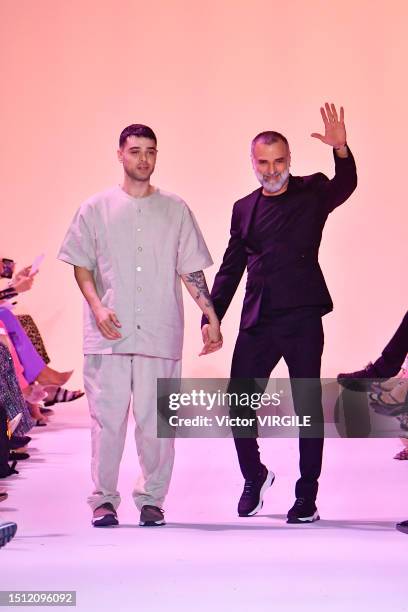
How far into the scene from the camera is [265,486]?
12.0 feet

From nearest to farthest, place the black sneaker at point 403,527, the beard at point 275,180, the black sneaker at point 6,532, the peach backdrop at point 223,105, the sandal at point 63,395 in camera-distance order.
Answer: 1. the black sneaker at point 6,532
2. the black sneaker at point 403,527
3. the beard at point 275,180
4. the sandal at point 63,395
5. the peach backdrop at point 223,105

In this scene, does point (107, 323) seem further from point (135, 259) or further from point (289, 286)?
point (289, 286)

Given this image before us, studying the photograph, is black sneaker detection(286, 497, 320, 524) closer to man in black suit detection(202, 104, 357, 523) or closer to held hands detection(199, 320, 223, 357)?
man in black suit detection(202, 104, 357, 523)

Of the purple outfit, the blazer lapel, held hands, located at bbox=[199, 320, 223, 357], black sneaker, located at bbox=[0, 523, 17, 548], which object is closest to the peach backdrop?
the purple outfit

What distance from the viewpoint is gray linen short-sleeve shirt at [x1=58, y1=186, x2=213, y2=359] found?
3.51m

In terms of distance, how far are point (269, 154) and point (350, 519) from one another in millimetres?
1044

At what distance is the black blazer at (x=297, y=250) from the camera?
3531mm

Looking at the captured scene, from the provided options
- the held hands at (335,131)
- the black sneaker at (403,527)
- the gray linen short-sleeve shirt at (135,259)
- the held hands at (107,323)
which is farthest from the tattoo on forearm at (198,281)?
the black sneaker at (403,527)

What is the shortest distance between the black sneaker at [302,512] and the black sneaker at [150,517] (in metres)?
0.36

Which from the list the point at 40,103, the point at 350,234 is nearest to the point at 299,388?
the point at 350,234

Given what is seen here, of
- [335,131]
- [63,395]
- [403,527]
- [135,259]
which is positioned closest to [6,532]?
[135,259]

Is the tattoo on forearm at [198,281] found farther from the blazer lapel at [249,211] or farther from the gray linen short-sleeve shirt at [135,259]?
the blazer lapel at [249,211]

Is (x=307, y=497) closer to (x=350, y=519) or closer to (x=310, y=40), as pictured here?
(x=350, y=519)

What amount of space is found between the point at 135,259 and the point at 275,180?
1.47ft
